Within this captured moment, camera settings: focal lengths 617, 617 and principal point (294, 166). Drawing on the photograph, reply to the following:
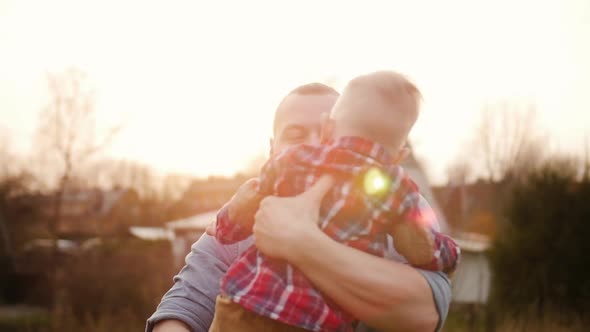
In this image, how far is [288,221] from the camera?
1682 millimetres

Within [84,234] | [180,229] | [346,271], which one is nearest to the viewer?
[346,271]

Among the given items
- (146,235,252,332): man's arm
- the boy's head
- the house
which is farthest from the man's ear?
the house

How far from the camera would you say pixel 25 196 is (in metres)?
26.5

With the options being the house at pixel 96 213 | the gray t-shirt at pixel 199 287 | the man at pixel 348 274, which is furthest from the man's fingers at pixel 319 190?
the house at pixel 96 213

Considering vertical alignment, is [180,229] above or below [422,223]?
below

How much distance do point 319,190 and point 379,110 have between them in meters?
0.29

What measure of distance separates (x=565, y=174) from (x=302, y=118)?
11.1 meters

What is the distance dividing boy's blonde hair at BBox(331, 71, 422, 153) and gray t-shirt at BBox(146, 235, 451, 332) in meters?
0.55

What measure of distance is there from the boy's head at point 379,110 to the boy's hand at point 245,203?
28 cm

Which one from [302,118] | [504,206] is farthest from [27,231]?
[302,118]

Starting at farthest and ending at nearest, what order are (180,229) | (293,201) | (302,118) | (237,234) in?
(180,229), (302,118), (237,234), (293,201)

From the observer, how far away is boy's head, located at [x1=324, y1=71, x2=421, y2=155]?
1772 millimetres

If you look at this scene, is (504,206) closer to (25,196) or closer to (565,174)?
(565,174)

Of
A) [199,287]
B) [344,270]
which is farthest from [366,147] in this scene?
[199,287]
